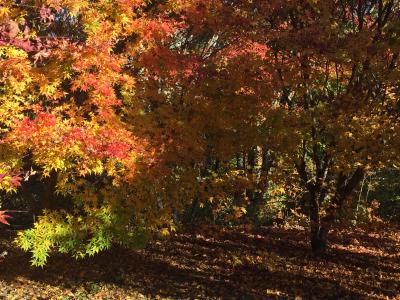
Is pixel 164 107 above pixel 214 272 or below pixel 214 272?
above

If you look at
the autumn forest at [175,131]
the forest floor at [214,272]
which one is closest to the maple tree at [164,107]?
the autumn forest at [175,131]

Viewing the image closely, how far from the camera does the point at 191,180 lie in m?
11.3

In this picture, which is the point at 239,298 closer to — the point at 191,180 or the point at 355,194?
the point at 191,180

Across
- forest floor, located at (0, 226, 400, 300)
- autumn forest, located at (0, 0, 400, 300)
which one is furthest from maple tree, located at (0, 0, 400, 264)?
forest floor, located at (0, 226, 400, 300)

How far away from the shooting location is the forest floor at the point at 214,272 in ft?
30.5

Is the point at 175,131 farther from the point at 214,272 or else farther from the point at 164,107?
the point at 214,272

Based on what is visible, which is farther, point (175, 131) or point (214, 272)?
point (214, 272)

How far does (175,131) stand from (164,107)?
2.42 ft

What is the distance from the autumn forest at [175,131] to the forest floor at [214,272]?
58 millimetres

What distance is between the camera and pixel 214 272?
1048 cm

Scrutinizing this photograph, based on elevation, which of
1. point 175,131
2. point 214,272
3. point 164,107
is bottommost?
point 214,272

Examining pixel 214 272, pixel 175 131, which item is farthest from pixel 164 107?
pixel 214 272

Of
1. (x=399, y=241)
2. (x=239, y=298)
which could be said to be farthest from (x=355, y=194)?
(x=239, y=298)

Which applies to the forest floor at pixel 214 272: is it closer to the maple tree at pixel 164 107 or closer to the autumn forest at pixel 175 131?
the autumn forest at pixel 175 131
